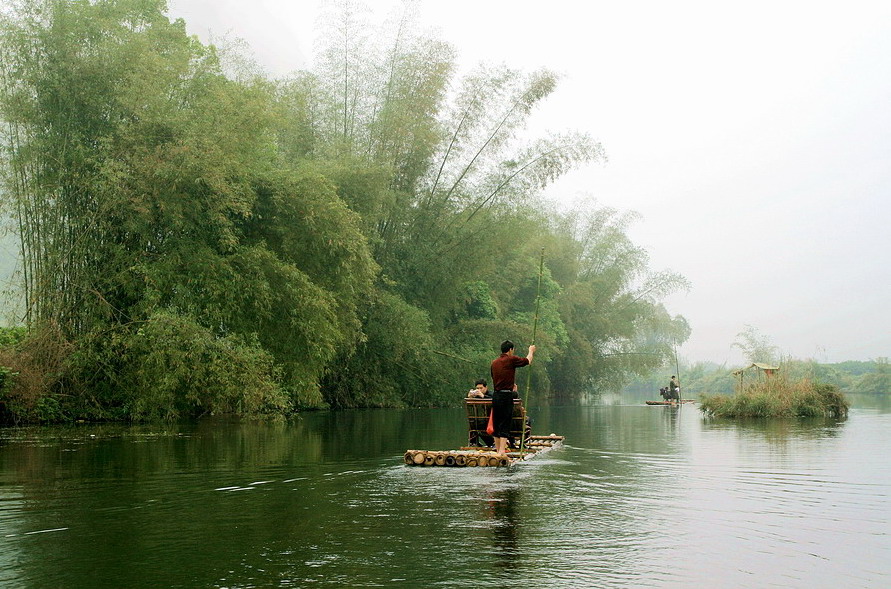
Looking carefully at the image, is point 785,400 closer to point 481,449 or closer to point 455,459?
point 481,449

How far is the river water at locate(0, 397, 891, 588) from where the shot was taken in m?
6.10

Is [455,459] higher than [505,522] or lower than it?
higher

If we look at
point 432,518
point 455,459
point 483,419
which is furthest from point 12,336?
point 432,518

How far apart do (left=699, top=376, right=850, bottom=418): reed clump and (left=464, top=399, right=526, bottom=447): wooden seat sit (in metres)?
17.0

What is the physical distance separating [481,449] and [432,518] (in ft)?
18.4

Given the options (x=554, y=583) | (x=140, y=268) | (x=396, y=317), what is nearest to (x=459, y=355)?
(x=396, y=317)

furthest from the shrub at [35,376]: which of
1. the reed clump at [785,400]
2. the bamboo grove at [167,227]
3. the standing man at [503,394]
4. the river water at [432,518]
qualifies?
the reed clump at [785,400]

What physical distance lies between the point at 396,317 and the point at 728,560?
1023 inches

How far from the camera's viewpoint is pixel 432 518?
8.18 meters

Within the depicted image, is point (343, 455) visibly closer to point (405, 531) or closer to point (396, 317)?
point (405, 531)

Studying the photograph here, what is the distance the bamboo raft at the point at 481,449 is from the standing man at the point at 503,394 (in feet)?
1.01

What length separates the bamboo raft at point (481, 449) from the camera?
12172 millimetres

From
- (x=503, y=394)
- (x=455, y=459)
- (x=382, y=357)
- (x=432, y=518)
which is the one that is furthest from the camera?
(x=382, y=357)

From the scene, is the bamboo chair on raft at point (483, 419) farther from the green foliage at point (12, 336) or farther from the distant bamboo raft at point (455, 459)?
the green foliage at point (12, 336)
